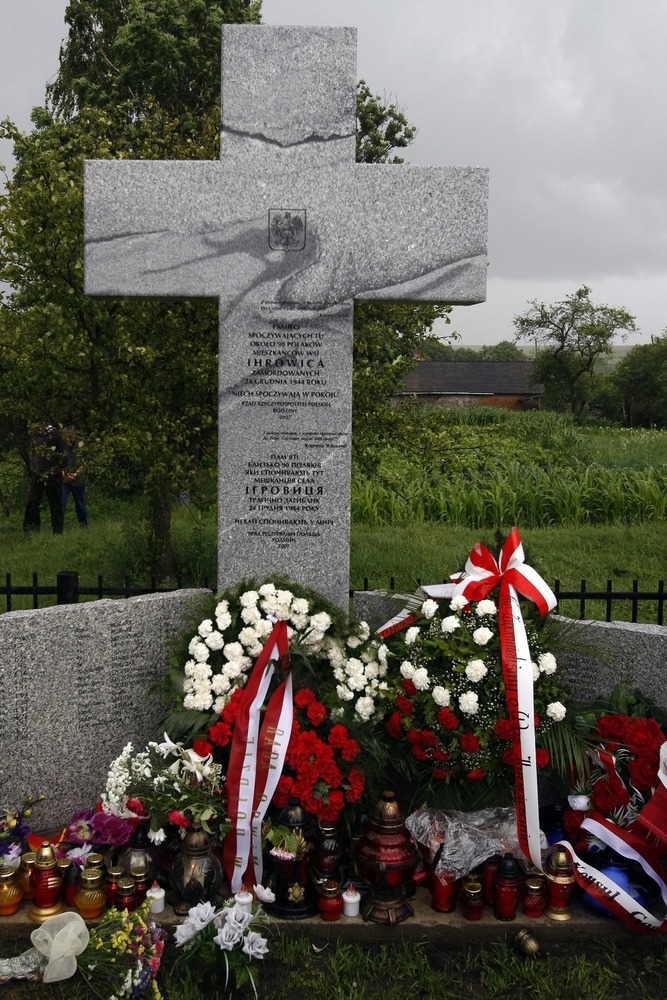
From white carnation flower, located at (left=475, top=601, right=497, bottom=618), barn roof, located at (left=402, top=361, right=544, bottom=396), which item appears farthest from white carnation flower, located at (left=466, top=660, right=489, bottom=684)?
barn roof, located at (left=402, top=361, right=544, bottom=396)

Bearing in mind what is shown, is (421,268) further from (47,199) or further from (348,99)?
(47,199)

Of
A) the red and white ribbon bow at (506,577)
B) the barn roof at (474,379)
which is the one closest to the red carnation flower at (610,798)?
the red and white ribbon bow at (506,577)

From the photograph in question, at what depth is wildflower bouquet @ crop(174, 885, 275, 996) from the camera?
3.06m

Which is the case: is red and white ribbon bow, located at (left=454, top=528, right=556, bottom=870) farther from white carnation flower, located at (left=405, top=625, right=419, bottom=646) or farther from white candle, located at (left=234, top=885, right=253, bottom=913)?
white candle, located at (left=234, top=885, right=253, bottom=913)

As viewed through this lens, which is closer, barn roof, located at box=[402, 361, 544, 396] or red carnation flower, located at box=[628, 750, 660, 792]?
red carnation flower, located at box=[628, 750, 660, 792]

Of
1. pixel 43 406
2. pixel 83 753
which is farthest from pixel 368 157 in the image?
pixel 83 753

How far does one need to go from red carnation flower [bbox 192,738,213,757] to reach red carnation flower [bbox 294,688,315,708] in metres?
0.41

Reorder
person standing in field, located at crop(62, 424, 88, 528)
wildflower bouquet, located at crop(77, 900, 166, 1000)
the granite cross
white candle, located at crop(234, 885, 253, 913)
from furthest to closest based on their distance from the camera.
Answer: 1. person standing in field, located at crop(62, 424, 88, 528)
2. the granite cross
3. white candle, located at crop(234, 885, 253, 913)
4. wildflower bouquet, located at crop(77, 900, 166, 1000)

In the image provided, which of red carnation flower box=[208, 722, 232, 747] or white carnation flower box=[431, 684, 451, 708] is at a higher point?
white carnation flower box=[431, 684, 451, 708]

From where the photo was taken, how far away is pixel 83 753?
4145mm

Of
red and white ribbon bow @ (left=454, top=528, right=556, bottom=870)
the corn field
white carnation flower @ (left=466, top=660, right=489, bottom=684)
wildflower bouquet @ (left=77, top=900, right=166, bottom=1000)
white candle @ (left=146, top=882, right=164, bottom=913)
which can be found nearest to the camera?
wildflower bouquet @ (left=77, top=900, right=166, bottom=1000)

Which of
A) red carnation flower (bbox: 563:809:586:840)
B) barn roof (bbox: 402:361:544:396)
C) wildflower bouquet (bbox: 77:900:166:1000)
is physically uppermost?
barn roof (bbox: 402:361:544:396)

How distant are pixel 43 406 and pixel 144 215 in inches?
141

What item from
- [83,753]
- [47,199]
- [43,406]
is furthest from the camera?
[43,406]
